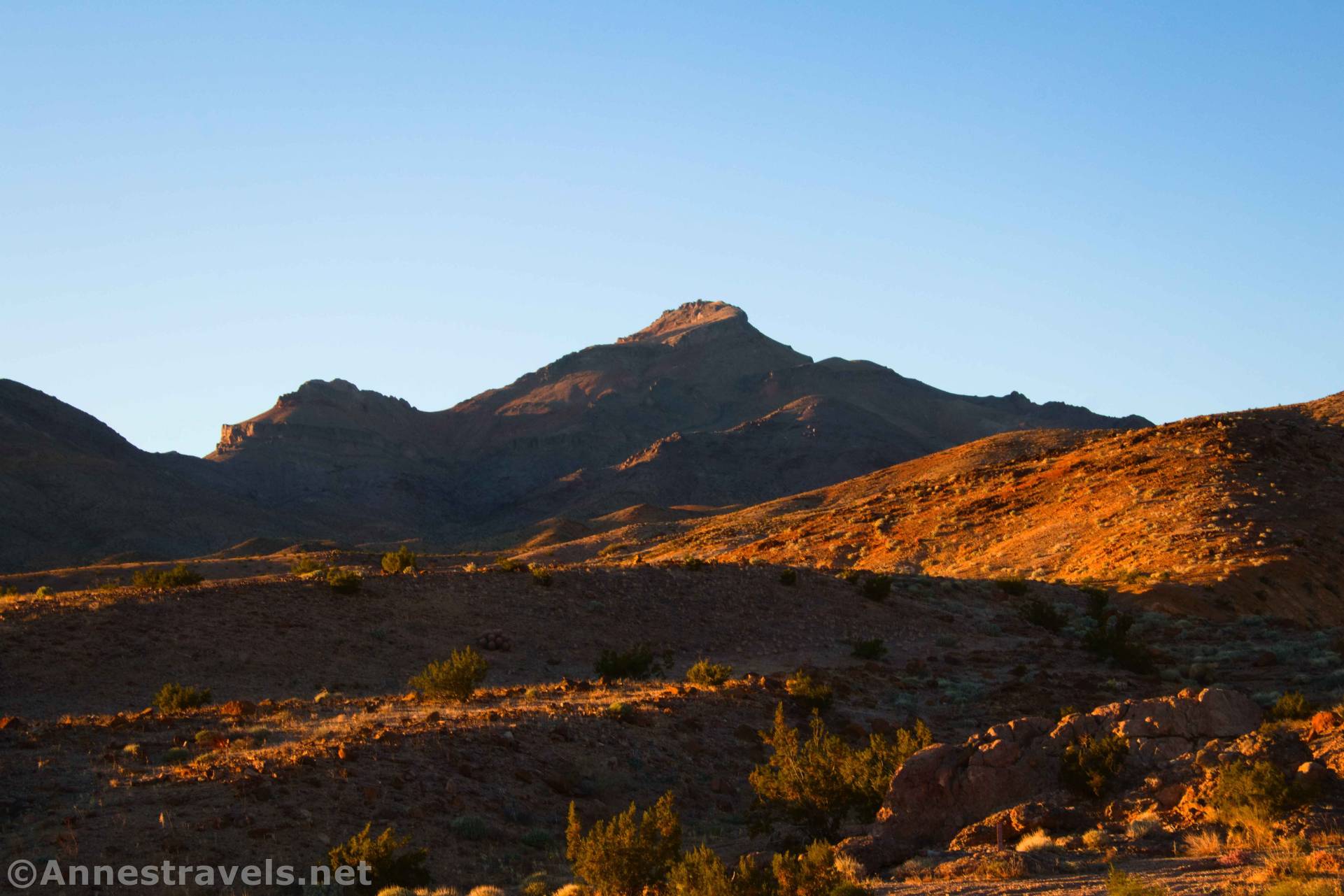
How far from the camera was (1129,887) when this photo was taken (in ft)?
22.6

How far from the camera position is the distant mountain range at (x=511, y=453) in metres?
81.8

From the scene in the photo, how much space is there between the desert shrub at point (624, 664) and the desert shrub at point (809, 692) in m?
3.43

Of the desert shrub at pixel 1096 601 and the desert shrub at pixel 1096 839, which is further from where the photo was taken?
the desert shrub at pixel 1096 601

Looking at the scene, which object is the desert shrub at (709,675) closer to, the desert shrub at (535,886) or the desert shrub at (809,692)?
the desert shrub at (809,692)

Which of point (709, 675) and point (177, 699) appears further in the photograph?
point (709, 675)

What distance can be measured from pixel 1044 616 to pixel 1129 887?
1947 cm

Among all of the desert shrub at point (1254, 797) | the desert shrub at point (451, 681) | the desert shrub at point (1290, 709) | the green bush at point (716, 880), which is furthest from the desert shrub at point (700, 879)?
the desert shrub at point (451, 681)

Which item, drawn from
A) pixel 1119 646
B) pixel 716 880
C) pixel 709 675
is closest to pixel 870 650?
pixel 1119 646

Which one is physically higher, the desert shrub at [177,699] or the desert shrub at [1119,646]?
the desert shrub at [177,699]

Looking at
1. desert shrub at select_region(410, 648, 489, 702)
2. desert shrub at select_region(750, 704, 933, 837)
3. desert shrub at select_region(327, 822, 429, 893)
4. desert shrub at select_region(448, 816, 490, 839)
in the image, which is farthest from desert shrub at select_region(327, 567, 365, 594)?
desert shrub at select_region(750, 704, 933, 837)

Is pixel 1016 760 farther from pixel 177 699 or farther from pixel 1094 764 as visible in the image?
pixel 177 699

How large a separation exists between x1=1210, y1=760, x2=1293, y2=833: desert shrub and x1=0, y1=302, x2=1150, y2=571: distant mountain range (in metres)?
69.4

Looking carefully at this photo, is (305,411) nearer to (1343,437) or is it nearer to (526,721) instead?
(1343,437)

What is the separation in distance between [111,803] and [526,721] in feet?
17.4
